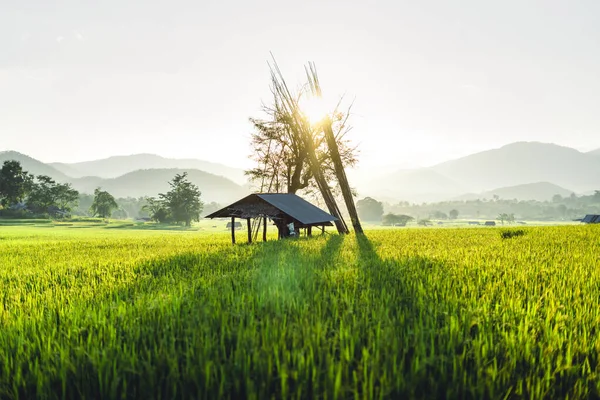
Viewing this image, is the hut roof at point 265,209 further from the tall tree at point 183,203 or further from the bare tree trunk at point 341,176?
the tall tree at point 183,203

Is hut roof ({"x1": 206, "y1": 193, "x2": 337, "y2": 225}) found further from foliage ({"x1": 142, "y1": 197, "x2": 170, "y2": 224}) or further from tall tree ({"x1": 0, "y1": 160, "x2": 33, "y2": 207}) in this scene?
tall tree ({"x1": 0, "y1": 160, "x2": 33, "y2": 207})

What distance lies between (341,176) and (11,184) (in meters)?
101

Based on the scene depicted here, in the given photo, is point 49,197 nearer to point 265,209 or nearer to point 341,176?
point 341,176

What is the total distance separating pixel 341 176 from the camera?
29.6 metres

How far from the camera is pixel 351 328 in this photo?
4.05 meters

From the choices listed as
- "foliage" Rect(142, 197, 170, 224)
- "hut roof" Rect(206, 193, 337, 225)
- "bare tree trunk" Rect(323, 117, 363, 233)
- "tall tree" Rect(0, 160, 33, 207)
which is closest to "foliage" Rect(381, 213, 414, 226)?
"foliage" Rect(142, 197, 170, 224)

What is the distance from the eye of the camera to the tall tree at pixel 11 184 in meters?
90.5

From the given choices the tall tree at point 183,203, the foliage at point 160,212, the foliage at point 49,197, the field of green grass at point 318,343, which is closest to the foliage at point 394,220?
the tall tree at point 183,203

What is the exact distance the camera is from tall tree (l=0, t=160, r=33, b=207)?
297ft

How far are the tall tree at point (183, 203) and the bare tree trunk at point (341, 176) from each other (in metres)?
85.6

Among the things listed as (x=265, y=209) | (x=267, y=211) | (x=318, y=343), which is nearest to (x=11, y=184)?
(x=265, y=209)

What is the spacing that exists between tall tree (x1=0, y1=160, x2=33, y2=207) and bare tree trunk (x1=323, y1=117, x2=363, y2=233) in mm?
99712

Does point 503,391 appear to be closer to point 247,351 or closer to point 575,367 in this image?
point 575,367

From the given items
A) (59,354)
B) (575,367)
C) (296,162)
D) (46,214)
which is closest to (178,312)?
(59,354)
